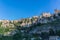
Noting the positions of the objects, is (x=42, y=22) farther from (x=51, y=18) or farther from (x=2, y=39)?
(x=2, y=39)

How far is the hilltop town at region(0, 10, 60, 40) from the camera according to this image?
36656 mm

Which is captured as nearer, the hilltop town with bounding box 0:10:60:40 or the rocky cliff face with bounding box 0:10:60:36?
the hilltop town with bounding box 0:10:60:40

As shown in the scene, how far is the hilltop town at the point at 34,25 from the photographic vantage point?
36656 millimetres

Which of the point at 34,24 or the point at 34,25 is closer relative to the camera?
the point at 34,25

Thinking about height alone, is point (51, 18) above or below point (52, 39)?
above

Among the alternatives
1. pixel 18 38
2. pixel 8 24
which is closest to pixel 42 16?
pixel 8 24

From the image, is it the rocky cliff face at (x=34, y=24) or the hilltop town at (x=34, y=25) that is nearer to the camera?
the hilltop town at (x=34, y=25)

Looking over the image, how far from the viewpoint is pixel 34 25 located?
42344 millimetres

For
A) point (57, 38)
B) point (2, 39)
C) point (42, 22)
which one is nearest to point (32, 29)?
point (42, 22)

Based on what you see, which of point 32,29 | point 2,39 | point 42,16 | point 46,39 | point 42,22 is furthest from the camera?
point 42,16

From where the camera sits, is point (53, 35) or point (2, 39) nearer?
point (2, 39)

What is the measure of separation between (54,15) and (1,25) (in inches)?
299

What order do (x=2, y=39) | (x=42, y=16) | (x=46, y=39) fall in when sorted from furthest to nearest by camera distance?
(x=42, y=16) → (x=46, y=39) → (x=2, y=39)

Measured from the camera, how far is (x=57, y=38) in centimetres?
3419
